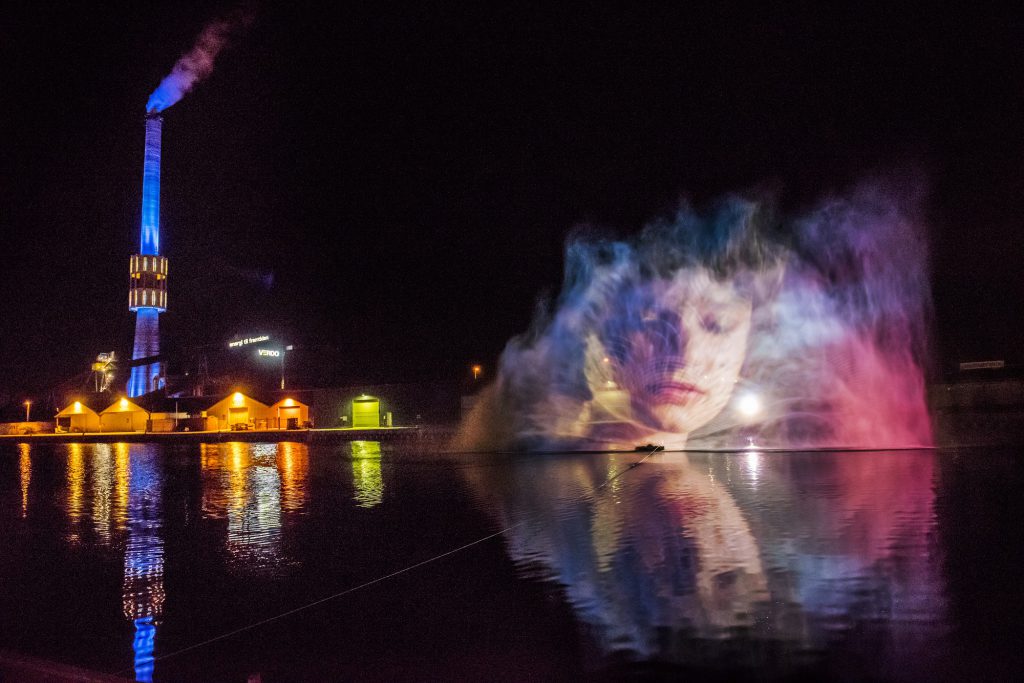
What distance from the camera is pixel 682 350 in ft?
77.8

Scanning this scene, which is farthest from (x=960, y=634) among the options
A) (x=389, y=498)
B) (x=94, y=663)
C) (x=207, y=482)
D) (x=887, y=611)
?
(x=207, y=482)

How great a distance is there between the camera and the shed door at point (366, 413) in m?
47.4

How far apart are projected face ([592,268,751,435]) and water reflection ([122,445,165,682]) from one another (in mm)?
14878

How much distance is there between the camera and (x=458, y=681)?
4469 millimetres

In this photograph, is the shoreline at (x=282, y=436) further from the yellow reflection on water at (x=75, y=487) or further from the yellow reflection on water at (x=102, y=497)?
the yellow reflection on water at (x=102, y=497)

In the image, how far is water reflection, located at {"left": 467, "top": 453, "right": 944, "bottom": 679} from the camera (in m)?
4.95

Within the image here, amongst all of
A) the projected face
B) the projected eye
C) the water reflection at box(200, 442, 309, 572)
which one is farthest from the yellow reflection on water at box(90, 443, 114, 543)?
the projected eye

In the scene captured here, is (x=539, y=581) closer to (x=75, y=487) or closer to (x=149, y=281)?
(x=75, y=487)

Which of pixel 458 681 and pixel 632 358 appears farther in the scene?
pixel 632 358

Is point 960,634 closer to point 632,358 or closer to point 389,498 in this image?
point 389,498

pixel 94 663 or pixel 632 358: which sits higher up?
pixel 632 358

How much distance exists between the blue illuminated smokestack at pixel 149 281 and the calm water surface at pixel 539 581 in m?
75.5

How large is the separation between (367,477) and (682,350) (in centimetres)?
1158

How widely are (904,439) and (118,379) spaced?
87.3 metres
